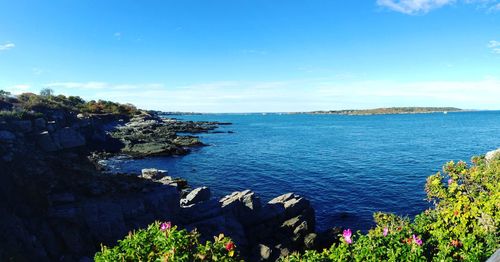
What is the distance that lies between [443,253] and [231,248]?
6057mm

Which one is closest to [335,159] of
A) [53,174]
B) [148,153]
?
[148,153]

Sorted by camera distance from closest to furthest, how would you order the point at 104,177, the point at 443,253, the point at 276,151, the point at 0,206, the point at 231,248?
the point at 231,248 < the point at 443,253 < the point at 0,206 < the point at 104,177 < the point at 276,151

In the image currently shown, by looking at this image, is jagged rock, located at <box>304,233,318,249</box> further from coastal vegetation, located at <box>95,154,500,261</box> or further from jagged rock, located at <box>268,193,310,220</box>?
coastal vegetation, located at <box>95,154,500,261</box>

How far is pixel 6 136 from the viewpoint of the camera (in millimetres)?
28578

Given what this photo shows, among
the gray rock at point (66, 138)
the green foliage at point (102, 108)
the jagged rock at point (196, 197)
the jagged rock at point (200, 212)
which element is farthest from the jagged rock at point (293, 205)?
the green foliage at point (102, 108)

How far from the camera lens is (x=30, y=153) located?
27656mm

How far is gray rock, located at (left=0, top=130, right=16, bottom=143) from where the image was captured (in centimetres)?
2794

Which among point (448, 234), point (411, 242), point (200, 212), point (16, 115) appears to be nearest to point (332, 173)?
point (200, 212)

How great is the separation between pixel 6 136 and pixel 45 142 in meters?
A: 9.76

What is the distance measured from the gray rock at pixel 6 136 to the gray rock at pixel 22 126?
4.37 metres

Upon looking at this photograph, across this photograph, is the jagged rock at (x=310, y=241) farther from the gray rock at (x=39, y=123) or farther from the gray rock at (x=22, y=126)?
the gray rock at (x=39, y=123)

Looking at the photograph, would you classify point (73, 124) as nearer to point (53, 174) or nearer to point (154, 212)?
point (53, 174)

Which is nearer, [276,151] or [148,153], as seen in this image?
[148,153]

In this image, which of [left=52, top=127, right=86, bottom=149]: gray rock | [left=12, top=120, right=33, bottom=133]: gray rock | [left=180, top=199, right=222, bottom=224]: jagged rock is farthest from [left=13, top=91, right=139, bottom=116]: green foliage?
[left=180, top=199, right=222, bottom=224]: jagged rock
